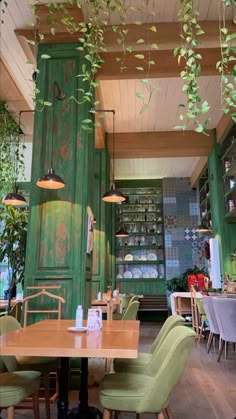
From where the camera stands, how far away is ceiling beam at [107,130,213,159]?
7684mm

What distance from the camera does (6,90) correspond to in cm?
580

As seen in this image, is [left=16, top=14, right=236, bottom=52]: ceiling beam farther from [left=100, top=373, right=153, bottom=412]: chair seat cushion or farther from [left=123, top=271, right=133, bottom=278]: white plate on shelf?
[left=123, top=271, right=133, bottom=278]: white plate on shelf

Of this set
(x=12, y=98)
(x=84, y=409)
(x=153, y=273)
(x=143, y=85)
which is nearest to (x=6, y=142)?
(x=12, y=98)

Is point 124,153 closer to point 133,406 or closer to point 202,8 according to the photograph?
point 202,8

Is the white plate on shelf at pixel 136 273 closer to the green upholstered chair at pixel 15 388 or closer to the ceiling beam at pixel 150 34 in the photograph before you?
the ceiling beam at pixel 150 34

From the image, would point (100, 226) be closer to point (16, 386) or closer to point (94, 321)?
point (94, 321)

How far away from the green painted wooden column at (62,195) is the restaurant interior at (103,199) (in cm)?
1

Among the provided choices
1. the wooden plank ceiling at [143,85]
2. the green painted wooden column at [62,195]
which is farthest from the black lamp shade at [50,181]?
the wooden plank ceiling at [143,85]

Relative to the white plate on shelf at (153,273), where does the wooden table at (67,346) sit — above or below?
below

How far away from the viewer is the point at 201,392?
3.34 metres

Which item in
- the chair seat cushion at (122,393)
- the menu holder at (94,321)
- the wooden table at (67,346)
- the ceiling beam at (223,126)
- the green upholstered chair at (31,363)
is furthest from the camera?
the ceiling beam at (223,126)

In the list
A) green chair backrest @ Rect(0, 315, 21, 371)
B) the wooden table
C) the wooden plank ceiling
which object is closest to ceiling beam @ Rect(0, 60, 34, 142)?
the wooden plank ceiling

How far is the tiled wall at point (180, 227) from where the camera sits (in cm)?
1025

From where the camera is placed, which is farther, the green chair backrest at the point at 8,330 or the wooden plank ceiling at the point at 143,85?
the wooden plank ceiling at the point at 143,85
